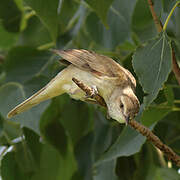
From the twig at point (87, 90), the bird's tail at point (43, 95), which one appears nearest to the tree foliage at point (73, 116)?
the bird's tail at point (43, 95)

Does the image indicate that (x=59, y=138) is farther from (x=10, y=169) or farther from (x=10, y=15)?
(x=10, y=15)

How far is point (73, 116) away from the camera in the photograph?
2.19m

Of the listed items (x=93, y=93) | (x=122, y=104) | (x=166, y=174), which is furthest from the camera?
(x=166, y=174)

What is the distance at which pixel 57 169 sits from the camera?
216cm

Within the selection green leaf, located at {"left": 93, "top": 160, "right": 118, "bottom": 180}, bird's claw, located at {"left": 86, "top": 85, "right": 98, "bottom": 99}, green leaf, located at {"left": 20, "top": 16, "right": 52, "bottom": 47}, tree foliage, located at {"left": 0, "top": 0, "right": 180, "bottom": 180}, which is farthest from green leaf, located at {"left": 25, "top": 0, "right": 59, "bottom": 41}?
green leaf, located at {"left": 20, "top": 16, "right": 52, "bottom": 47}

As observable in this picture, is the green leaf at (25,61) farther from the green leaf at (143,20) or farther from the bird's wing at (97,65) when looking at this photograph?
the bird's wing at (97,65)

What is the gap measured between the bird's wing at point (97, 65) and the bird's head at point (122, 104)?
0.06m

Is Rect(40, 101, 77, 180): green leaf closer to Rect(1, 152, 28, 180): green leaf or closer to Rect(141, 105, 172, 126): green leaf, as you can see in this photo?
Rect(1, 152, 28, 180): green leaf

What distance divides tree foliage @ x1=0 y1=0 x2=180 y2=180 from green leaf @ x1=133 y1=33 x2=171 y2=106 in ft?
1.35

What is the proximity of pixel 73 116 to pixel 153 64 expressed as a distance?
0.95 m

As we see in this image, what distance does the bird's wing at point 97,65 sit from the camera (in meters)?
1.63

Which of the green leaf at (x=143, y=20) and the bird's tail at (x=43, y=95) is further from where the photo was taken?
the green leaf at (x=143, y=20)

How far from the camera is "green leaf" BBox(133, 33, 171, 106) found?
123cm

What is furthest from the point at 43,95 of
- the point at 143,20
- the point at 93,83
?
the point at 143,20
